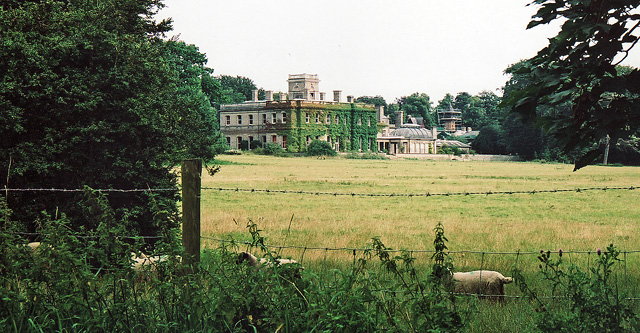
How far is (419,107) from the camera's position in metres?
153

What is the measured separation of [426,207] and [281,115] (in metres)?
71.2

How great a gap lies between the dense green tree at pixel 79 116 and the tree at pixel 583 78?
237 inches

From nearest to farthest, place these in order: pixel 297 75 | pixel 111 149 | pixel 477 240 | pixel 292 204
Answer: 1. pixel 111 149
2. pixel 477 240
3. pixel 292 204
4. pixel 297 75

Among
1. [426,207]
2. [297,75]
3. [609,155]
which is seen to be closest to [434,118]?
[297,75]

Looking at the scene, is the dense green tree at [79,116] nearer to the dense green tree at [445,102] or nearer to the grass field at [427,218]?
the grass field at [427,218]

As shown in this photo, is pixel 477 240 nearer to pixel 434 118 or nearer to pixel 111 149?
pixel 111 149

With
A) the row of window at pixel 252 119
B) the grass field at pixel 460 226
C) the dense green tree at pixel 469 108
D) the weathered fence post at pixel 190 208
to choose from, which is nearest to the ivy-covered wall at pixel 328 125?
the row of window at pixel 252 119

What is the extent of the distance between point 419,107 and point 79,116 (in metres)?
146

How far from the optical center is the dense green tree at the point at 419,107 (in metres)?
152

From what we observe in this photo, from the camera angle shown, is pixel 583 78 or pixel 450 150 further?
pixel 450 150

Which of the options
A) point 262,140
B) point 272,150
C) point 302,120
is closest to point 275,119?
point 262,140

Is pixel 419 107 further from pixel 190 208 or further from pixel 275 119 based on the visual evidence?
pixel 190 208

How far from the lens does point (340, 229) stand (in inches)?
620

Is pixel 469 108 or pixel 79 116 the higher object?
pixel 469 108
